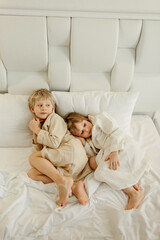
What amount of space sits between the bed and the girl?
0.06 m

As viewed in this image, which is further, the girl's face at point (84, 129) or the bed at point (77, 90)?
the girl's face at point (84, 129)

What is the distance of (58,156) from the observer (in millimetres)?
1205

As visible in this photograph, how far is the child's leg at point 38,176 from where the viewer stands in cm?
117

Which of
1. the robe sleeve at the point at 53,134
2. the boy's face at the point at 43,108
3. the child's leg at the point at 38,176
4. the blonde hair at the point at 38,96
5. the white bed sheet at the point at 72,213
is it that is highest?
the blonde hair at the point at 38,96

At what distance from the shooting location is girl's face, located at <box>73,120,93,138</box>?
50.6 inches

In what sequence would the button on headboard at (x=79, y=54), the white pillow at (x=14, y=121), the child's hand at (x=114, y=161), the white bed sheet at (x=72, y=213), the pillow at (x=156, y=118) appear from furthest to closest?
the pillow at (x=156, y=118) → the white pillow at (x=14, y=121) → the button on headboard at (x=79, y=54) → the child's hand at (x=114, y=161) → the white bed sheet at (x=72, y=213)

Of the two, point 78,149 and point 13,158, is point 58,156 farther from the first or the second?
point 13,158

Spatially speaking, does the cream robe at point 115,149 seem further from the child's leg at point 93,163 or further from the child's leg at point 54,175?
the child's leg at point 54,175

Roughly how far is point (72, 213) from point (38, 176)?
11.6 inches

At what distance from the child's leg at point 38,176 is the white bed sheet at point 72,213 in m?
0.04

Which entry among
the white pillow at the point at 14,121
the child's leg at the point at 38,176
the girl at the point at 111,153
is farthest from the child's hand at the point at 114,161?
the white pillow at the point at 14,121

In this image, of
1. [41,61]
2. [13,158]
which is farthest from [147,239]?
[41,61]

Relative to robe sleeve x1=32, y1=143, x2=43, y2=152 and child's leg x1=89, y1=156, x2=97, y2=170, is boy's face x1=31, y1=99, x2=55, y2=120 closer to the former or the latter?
robe sleeve x1=32, y1=143, x2=43, y2=152

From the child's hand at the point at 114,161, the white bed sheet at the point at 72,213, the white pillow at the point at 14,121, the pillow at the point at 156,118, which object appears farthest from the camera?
the pillow at the point at 156,118
